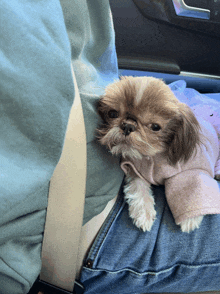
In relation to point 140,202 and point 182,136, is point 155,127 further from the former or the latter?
point 140,202

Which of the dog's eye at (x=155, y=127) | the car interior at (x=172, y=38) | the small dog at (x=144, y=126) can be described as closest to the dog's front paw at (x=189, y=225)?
the small dog at (x=144, y=126)

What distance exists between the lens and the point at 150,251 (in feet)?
2.45

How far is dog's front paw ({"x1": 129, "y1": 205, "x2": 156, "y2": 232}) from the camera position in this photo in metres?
0.80

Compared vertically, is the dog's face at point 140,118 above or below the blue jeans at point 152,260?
above

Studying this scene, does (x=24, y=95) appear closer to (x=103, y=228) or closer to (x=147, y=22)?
(x=103, y=228)

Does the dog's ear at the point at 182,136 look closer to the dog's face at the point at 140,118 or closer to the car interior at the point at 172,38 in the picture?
the dog's face at the point at 140,118

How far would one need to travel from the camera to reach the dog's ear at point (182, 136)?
89 cm

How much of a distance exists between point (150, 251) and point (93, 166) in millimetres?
328

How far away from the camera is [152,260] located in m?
0.74

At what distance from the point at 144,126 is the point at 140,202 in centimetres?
30

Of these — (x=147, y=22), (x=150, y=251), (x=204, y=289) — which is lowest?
(x=204, y=289)

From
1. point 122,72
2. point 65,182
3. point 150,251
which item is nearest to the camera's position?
point 65,182

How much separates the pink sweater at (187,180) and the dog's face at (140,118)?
6 centimetres

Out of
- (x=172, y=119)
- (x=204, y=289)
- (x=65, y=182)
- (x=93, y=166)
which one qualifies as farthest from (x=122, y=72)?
(x=204, y=289)
